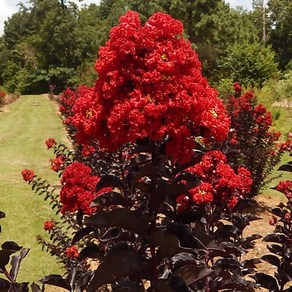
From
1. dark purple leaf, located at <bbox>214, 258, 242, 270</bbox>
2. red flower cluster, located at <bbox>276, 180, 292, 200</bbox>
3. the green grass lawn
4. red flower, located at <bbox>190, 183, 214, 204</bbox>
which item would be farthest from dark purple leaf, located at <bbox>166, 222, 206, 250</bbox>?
the green grass lawn

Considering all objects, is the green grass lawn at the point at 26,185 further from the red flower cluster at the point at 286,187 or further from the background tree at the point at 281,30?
the background tree at the point at 281,30

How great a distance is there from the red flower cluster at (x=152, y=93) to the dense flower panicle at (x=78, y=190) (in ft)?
3.25

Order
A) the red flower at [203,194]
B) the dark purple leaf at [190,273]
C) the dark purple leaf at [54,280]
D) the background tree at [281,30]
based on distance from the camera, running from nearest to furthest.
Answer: the dark purple leaf at [190,273] → the dark purple leaf at [54,280] → the red flower at [203,194] → the background tree at [281,30]

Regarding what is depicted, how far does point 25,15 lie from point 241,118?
208 ft

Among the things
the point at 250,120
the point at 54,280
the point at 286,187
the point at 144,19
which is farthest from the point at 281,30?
the point at 54,280

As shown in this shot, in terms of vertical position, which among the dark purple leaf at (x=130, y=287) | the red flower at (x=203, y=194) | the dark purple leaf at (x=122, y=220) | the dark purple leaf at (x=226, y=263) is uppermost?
the dark purple leaf at (x=122, y=220)

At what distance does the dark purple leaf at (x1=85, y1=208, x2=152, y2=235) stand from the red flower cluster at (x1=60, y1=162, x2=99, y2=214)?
105 cm

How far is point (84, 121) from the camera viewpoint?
196 centimetres

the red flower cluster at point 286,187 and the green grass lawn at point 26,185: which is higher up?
the red flower cluster at point 286,187

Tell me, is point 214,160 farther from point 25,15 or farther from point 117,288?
point 25,15

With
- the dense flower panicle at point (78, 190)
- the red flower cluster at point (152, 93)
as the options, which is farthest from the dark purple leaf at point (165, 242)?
the dense flower panicle at point (78, 190)

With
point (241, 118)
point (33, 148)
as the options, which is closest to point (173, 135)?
point (241, 118)

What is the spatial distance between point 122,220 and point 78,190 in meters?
1.16

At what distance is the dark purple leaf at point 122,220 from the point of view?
5.88ft
